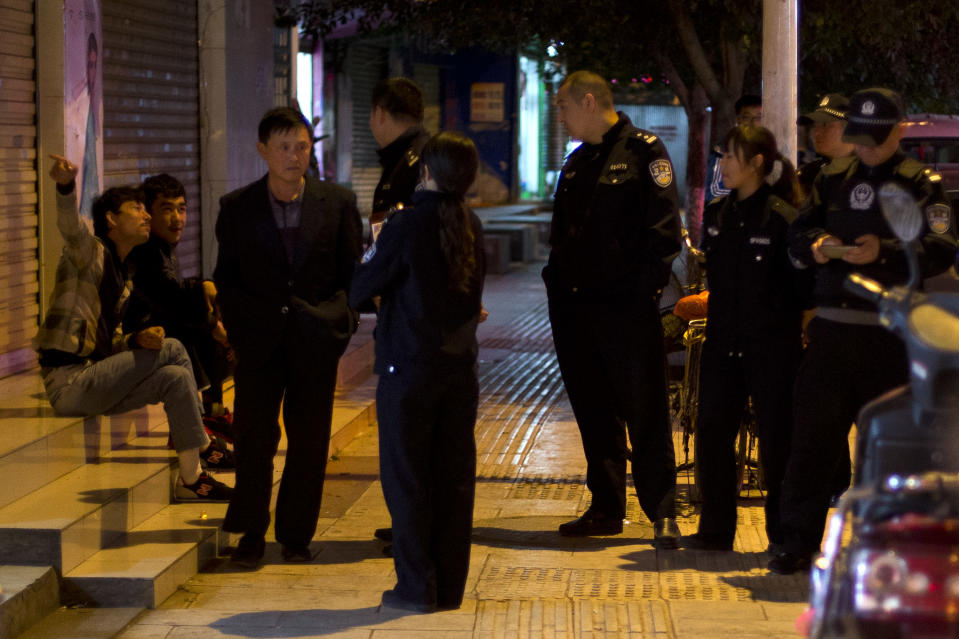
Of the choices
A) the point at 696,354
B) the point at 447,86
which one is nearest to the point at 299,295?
the point at 696,354

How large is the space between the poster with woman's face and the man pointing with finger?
5.93ft

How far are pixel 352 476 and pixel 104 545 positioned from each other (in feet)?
7.33

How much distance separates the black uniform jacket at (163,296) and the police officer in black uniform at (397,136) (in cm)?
131

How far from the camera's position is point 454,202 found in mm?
5020

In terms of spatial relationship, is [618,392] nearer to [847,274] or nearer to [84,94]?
[847,274]

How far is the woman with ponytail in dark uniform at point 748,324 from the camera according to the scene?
564 centimetres

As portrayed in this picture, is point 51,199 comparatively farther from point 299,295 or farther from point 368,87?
point 368,87

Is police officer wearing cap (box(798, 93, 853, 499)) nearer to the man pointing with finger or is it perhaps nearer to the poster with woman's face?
the man pointing with finger

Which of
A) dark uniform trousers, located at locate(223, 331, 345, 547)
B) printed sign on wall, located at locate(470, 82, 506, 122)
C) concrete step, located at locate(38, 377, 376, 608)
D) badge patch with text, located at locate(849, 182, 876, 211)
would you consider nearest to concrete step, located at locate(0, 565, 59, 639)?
concrete step, located at locate(38, 377, 376, 608)

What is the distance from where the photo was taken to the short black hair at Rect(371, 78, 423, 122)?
5.93 meters

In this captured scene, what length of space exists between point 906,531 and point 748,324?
280 centimetres

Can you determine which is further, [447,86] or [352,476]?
[447,86]

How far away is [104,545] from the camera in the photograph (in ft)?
18.3

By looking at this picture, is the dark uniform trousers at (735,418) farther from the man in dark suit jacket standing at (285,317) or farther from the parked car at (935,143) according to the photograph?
the parked car at (935,143)
